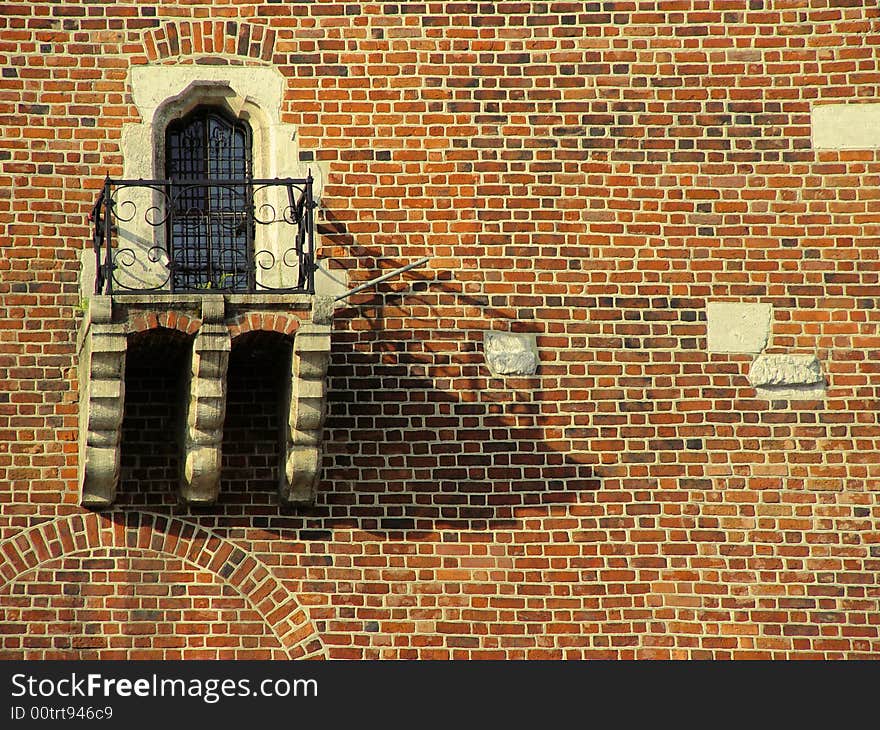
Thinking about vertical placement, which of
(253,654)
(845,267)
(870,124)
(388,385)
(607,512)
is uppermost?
(870,124)

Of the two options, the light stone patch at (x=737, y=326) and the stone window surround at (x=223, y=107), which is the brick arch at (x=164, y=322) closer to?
the stone window surround at (x=223, y=107)

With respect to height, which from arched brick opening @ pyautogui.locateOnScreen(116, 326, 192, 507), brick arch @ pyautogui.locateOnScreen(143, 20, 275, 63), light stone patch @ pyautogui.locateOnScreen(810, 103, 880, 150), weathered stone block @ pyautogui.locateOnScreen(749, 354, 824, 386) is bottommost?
arched brick opening @ pyautogui.locateOnScreen(116, 326, 192, 507)

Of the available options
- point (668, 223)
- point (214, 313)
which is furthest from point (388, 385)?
point (668, 223)

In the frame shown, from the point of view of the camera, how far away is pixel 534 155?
12.0 metres

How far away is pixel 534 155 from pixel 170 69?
7.67 feet

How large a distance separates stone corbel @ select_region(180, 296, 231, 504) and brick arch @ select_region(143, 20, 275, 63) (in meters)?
1.92

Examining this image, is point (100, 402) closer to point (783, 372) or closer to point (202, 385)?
point (202, 385)

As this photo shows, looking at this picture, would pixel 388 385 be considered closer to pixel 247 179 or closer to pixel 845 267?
pixel 247 179

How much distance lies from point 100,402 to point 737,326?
390 centimetres

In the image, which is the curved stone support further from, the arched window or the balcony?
the arched window

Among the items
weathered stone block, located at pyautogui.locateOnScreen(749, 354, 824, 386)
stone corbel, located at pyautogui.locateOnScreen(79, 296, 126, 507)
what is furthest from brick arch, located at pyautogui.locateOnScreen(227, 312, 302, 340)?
weathered stone block, located at pyautogui.locateOnScreen(749, 354, 824, 386)

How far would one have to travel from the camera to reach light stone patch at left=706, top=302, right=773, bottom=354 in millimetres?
11750

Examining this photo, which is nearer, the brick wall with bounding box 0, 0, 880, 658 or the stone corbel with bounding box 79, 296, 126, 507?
the stone corbel with bounding box 79, 296, 126, 507

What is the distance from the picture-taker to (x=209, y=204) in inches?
468
